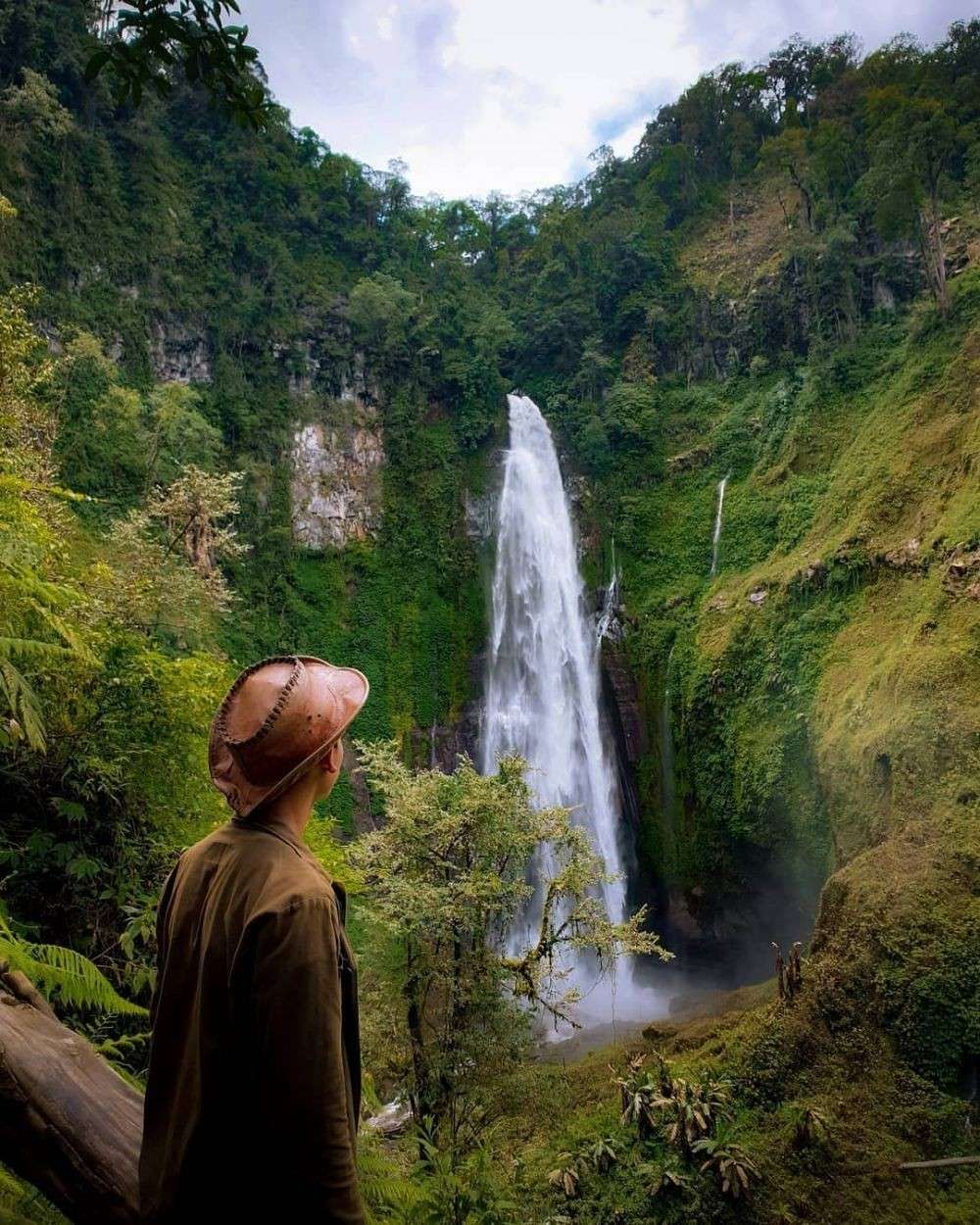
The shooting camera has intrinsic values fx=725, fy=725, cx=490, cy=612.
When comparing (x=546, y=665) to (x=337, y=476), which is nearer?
(x=546, y=665)

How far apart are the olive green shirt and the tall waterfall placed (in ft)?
53.9

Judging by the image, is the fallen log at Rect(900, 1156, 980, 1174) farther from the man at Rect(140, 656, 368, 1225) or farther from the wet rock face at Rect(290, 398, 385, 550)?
the wet rock face at Rect(290, 398, 385, 550)

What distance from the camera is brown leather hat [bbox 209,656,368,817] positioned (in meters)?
1.55

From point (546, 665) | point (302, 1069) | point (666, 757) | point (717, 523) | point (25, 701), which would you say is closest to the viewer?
point (302, 1069)

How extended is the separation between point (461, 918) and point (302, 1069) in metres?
7.38

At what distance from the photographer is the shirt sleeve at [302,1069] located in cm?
128

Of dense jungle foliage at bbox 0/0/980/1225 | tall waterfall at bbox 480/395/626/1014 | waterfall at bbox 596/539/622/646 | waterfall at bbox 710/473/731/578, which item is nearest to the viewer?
dense jungle foliage at bbox 0/0/980/1225

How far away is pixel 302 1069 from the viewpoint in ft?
4.23

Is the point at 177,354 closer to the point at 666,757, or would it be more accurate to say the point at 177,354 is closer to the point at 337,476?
the point at 337,476

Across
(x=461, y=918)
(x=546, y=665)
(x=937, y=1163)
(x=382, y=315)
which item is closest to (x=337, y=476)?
(x=382, y=315)

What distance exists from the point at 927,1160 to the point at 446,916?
558 centimetres

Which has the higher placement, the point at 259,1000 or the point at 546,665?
the point at 546,665

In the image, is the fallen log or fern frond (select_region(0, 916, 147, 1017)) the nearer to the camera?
fern frond (select_region(0, 916, 147, 1017))

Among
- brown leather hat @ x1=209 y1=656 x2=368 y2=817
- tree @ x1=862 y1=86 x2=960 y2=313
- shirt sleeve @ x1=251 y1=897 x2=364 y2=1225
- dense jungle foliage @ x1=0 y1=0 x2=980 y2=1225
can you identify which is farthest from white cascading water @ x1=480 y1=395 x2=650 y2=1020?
shirt sleeve @ x1=251 y1=897 x2=364 y2=1225
